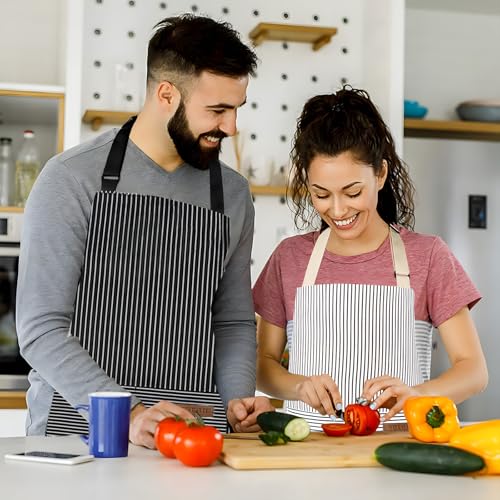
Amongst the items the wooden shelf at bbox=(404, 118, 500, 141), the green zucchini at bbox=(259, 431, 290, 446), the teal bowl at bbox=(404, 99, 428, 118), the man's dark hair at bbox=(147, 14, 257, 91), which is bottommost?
the green zucchini at bbox=(259, 431, 290, 446)

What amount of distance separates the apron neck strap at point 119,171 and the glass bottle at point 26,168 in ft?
4.97

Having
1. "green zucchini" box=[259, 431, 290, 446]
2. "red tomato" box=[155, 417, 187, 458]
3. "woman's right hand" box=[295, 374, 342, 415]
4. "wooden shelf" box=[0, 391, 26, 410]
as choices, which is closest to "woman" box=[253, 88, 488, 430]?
"woman's right hand" box=[295, 374, 342, 415]

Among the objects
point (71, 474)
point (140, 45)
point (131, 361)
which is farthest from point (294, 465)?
point (140, 45)

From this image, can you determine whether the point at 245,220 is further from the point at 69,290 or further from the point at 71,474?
the point at 71,474

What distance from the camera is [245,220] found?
2305mm

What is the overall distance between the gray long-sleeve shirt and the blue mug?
0.25 meters

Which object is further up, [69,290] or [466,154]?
[466,154]

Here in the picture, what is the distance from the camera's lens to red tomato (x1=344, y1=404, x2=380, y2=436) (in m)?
1.91

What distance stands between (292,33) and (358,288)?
190 cm

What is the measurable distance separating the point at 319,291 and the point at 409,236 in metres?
0.28

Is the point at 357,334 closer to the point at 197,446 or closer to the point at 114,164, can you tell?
the point at 114,164

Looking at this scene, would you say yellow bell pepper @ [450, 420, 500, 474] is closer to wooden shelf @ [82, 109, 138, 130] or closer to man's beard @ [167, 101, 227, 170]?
man's beard @ [167, 101, 227, 170]

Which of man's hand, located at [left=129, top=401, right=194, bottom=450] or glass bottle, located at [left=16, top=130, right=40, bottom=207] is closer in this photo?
man's hand, located at [left=129, top=401, right=194, bottom=450]

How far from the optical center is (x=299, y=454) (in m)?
1.62
